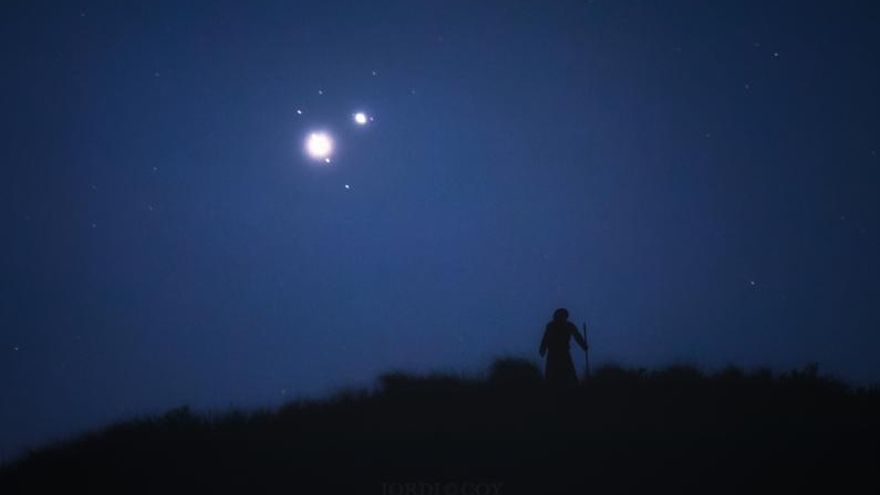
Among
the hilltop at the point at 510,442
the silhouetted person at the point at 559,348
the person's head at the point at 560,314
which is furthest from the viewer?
the person's head at the point at 560,314

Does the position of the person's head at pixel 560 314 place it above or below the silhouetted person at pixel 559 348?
above

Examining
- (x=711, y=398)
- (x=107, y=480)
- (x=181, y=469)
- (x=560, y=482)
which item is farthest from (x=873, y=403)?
(x=107, y=480)

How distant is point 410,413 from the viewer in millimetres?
10984

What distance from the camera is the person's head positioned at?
1241 centimetres

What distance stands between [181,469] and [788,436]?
28.4 ft

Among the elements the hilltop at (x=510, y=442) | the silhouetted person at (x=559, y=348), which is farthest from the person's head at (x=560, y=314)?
the hilltop at (x=510, y=442)

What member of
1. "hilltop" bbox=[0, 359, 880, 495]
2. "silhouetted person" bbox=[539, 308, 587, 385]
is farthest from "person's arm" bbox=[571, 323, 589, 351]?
"hilltop" bbox=[0, 359, 880, 495]

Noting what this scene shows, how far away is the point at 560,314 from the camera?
1242 cm

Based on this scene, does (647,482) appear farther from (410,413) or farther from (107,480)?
(107,480)

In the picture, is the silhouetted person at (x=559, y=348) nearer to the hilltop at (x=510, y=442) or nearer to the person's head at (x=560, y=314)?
the person's head at (x=560, y=314)

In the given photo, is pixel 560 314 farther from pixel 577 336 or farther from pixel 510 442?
pixel 510 442

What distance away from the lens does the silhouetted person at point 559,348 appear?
39.5 ft

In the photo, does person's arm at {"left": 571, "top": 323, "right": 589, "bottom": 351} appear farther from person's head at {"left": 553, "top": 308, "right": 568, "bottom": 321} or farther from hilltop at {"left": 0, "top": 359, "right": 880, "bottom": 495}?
hilltop at {"left": 0, "top": 359, "right": 880, "bottom": 495}

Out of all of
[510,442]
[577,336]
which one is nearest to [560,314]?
[577,336]
